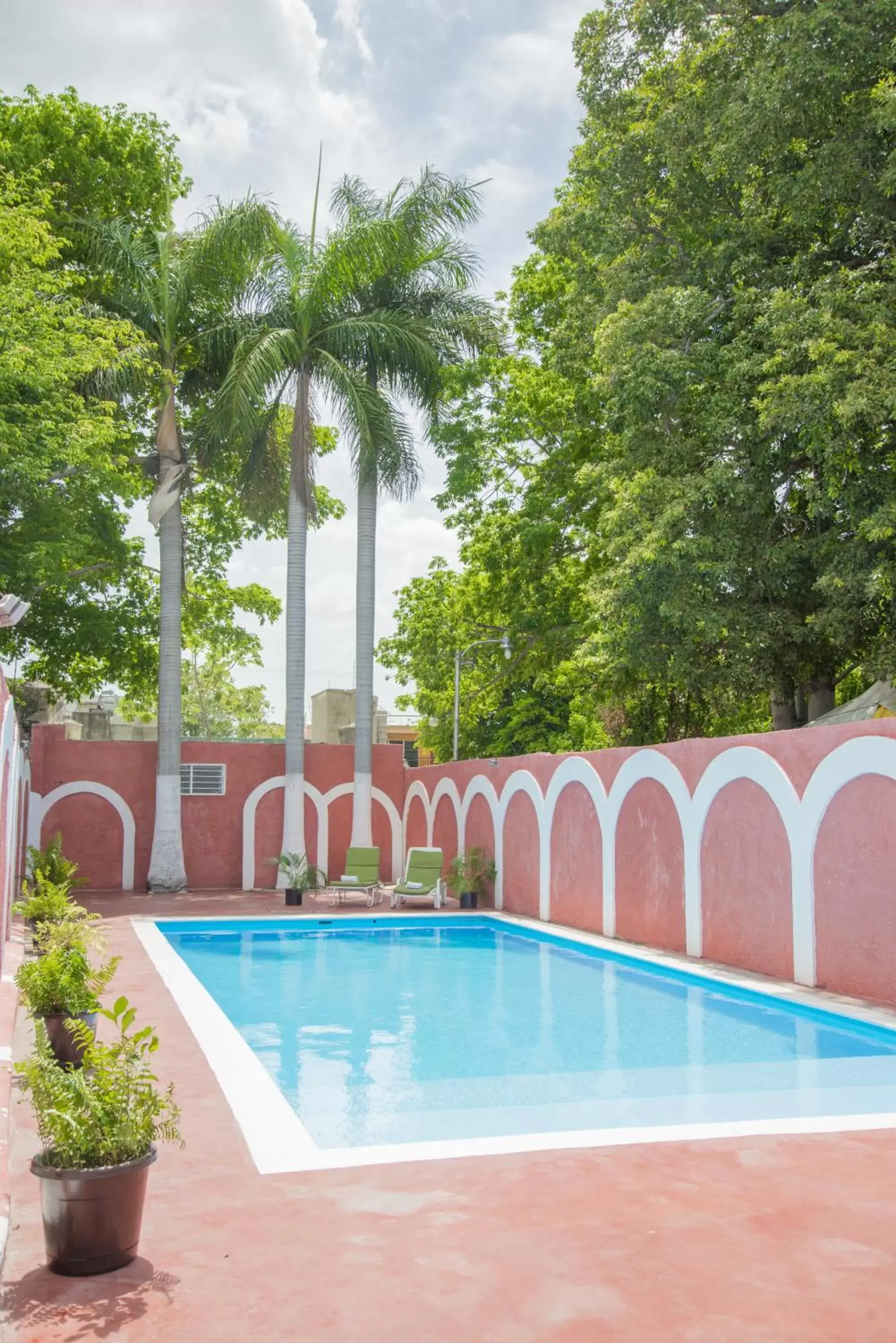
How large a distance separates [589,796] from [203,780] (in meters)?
9.97

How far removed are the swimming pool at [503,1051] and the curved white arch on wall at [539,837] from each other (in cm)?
147

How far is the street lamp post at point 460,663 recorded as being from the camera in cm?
2308

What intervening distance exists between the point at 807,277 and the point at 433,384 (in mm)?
8177

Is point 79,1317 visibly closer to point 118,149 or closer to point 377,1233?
point 377,1233

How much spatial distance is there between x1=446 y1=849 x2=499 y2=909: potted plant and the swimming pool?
327cm

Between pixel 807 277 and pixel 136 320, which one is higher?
pixel 136 320

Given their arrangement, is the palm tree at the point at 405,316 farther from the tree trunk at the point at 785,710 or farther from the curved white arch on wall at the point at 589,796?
the tree trunk at the point at 785,710

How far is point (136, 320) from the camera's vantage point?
2092 centimetres

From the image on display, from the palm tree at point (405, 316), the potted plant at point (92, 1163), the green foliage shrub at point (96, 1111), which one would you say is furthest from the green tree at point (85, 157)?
the potted plant at point (92, 1163)

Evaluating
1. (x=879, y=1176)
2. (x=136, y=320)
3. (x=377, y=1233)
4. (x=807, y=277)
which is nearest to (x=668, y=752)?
(x=807, y=277)

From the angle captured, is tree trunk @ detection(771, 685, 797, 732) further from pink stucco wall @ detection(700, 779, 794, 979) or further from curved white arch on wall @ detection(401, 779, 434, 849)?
pink stucco wall @ detection(700, 779, 794, 979)

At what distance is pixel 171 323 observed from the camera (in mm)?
20578

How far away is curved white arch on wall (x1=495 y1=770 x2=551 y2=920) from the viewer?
1630 cm

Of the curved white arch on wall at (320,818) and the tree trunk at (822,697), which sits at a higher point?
the tree trunk at (822,697)
